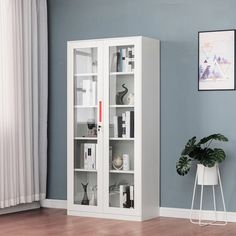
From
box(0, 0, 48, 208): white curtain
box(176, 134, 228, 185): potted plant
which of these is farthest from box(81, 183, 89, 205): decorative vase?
box(176, 134, 228, 185): potted plant

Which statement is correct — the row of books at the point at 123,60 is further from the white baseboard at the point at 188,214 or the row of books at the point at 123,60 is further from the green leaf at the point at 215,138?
the white baseboard at the point at 188,214

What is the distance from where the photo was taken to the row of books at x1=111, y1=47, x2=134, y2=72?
681 centimetres

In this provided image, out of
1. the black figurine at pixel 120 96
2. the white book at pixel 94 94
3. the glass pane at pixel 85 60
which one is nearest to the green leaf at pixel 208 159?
the black figurine at pixel 120 96

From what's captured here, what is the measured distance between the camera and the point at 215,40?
22.1ft

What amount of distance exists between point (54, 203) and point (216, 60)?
2653 mm

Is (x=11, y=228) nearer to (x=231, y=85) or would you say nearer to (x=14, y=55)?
(x=14, y=55)

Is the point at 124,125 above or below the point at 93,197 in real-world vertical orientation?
above

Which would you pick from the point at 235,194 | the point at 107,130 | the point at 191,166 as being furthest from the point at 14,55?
the point at 235,194

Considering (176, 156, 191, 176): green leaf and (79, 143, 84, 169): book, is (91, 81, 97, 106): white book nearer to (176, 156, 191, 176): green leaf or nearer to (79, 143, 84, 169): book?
(79, 143, 84, 169): book

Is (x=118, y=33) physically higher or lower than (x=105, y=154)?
higher

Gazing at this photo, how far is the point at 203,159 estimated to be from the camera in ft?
20.8

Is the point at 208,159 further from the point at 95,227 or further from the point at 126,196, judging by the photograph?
the point at 95,227

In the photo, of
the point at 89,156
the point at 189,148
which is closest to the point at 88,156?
the point at 89,156

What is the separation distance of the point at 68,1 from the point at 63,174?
6.90 ft
